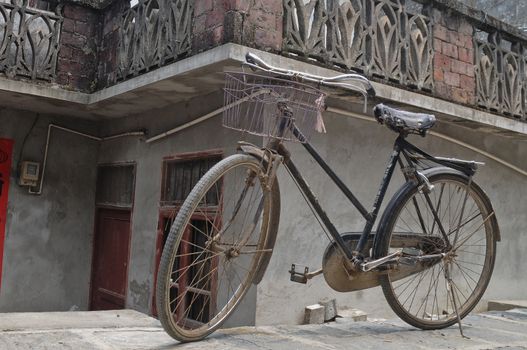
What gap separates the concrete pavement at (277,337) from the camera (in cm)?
300

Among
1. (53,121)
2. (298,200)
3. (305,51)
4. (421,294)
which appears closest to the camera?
(305,51)

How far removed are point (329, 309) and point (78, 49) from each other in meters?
4.28

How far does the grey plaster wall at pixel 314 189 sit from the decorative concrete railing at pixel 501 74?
489 millimetres

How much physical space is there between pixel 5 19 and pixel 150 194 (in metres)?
2.50

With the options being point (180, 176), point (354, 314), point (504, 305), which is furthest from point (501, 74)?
point (180, 176)

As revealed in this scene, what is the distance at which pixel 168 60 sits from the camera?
5332 millimetres

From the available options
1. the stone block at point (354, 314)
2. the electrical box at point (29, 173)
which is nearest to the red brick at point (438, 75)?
the stone block at point (354, 314)

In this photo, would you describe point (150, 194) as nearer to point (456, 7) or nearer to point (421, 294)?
point (421, 294)

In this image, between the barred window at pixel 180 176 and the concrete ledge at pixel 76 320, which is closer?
the concrete ledge at pixel 76 320

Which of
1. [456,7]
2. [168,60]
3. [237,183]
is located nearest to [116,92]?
[168,60]

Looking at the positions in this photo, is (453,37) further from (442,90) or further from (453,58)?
(442,90)

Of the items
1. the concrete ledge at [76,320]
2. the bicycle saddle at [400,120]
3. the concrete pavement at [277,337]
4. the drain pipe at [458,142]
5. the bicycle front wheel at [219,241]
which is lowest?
the concrete ledge at [76,320]

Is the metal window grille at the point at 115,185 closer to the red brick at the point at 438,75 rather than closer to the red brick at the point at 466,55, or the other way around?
the red brick at the point at 438,75

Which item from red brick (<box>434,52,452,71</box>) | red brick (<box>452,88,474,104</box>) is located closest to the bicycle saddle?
red brick (<box>434,52,452,71</box>)
